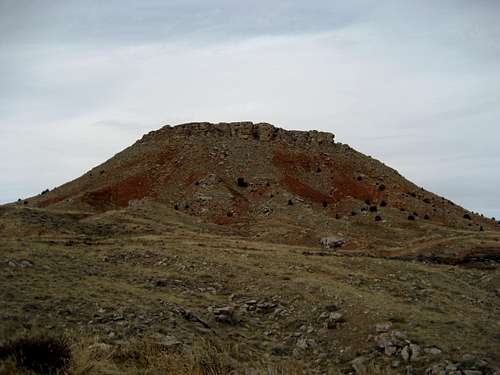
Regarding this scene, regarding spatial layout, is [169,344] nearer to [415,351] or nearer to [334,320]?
Result: [334,320]

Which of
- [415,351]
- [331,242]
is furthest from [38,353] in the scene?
[331,242]

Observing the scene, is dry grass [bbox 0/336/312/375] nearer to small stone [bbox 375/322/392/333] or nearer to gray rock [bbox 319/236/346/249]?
small stone [bbox 375/322/392/333]

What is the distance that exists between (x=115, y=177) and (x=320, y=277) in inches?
1354

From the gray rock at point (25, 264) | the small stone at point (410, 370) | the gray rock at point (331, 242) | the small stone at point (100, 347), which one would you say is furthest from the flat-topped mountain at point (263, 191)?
the small stone at point (100, 347)

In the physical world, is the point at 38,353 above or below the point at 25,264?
below

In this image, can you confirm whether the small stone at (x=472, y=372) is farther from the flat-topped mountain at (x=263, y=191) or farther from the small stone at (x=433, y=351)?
the flat-topped mountain at (x=263, y=191)

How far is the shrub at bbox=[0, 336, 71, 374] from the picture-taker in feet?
24.3

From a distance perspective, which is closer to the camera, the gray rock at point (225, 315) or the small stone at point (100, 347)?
the small stone at point (100, 347)

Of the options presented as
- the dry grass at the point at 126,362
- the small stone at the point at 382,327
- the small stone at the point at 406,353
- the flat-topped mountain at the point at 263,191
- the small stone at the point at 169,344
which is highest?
the flat-topped mountain at the point at 263,191

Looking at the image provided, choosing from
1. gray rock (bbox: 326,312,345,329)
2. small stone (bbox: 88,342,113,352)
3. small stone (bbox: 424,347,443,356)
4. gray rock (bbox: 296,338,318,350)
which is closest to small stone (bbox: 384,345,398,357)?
small stone (bbox: 424,347,443,356)

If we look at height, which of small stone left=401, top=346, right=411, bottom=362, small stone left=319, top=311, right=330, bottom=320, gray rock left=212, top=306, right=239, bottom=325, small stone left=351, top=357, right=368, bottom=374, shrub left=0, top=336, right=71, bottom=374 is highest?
shrub left=0, top=336, right=71, bottom=374

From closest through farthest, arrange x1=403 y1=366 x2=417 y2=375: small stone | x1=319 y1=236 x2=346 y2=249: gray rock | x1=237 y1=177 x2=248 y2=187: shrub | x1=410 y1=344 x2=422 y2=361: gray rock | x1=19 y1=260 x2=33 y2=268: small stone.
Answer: x1=403 y1=366 x2=417 y2=375: small stone → x1=410 y1=344 x2=422 y2=361: gray rock → x1=19 y1=260 x2=33 y2=268: small stone → x1=319 y1=236 x2=346 y2=249: gray rock → x1=237 y1=177 x2=248 y2=187: shrub

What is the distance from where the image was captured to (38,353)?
7641 mm

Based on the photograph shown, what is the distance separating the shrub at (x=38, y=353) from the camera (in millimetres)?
7395
